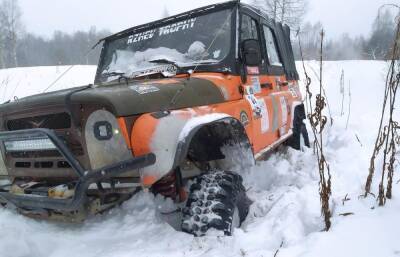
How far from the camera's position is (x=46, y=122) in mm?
2641

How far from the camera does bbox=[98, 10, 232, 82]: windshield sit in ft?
11.7

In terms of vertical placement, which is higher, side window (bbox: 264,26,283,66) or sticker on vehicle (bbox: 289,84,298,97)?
side window (bbox: 264,26,283,66)

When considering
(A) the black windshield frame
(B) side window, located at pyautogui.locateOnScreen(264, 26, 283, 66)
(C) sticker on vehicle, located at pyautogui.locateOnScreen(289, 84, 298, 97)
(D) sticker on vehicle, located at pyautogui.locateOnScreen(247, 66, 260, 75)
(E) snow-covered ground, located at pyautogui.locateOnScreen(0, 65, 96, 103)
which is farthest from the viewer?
(E) snow-covered ground, located at pyautogui.locateOnScreen(0, 65, 96, 103)

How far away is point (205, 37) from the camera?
11.9ft

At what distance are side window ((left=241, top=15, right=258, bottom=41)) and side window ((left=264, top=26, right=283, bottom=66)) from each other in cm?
38

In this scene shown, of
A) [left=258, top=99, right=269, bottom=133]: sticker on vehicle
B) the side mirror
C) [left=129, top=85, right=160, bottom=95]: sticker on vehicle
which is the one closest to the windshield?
the side mirror

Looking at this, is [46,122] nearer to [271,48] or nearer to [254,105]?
[254,105]

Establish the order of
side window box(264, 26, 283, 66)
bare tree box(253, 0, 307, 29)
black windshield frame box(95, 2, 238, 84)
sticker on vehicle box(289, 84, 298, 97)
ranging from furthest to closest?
1. bare tree box(253, 0, 307, 29)
2. sticker on vehicle box(289, 84, 298, 97)
3. side window box(264, 26, 283, 66)
4. black windshield frame box(95, 2, 238, 84)

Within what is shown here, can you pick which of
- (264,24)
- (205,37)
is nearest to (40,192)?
(205,37)

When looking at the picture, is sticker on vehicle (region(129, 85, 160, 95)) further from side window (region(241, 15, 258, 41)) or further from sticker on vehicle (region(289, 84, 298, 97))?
sticker on vehicle (region(289, 84, 298, 97))

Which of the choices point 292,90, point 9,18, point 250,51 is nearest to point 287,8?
point 292,90

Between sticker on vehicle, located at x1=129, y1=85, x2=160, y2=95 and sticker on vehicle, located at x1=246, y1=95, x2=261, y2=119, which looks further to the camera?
sticker on vehicle, located at x1=246, y1=95, x2=261, y2=119

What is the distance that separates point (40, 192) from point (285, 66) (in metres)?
3.62

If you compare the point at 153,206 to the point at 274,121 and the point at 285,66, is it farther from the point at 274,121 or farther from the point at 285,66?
the point at 285,66
